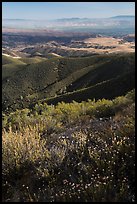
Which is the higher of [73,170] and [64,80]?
[64,80]

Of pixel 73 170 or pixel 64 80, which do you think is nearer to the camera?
pixel 73 170

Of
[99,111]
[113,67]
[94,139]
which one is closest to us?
[94,139]

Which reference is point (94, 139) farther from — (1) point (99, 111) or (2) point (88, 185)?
(1) point (99, 111)

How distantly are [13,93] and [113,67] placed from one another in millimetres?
26228

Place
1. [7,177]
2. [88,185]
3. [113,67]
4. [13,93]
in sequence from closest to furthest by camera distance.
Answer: [88,185] → [7,177] → [113,67] → [13,93]

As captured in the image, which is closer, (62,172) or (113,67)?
(62,172)

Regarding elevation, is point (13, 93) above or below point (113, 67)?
below

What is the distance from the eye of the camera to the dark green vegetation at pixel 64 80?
4486cm

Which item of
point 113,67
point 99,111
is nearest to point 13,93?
point 113,67

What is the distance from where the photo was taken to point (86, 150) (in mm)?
4426

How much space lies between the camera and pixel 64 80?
274ft

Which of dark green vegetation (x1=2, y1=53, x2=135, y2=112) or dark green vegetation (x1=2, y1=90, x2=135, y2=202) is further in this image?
dark green vegetation (x1=2, y1=53, x2=135, y2=112)

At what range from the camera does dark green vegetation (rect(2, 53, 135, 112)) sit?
147ft

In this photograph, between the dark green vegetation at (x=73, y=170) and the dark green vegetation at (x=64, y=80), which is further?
the dark green vegetation at (x=64, y=80)
